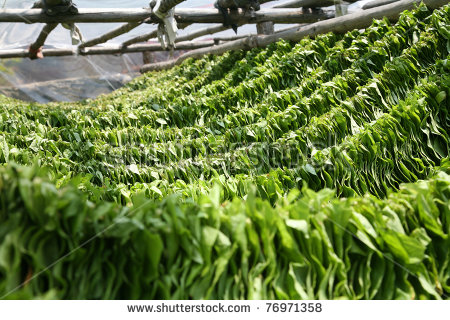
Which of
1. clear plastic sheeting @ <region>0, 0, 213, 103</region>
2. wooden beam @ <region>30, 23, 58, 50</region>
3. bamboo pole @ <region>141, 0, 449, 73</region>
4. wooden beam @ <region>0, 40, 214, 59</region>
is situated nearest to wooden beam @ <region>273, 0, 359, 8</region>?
bamboo pole @ <region>141, 0, 449, 73</region>

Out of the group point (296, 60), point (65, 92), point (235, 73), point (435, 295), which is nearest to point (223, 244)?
point (435, 295)

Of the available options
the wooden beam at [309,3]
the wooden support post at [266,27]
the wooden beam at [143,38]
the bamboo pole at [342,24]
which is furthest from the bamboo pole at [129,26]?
the wooden beam at [309,3]

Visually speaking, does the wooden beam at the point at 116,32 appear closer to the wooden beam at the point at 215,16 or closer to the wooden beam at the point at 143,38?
the wooden beam at the point at 215,16

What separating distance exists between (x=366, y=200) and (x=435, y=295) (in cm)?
31

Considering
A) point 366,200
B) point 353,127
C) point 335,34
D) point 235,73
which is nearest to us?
point 366,200

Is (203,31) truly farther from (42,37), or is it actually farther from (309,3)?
(42,37)

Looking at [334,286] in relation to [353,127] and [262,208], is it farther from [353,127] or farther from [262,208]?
[353,127]

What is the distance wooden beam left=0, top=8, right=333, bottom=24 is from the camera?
15.6 ft

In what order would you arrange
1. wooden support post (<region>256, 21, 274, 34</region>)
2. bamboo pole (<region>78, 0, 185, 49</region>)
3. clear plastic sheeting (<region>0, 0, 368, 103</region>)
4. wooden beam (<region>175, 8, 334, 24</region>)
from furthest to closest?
clear plastic sheeting (<region>0, 0, 368, 103</region>)
wooden support post (<region>256, 21, 274, 34</region>)
wooden beam (<region>175, 8, 334, 24</region>)
bamboo pole (<region>78, 0, 185, 49</region>)

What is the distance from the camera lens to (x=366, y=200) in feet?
3.93

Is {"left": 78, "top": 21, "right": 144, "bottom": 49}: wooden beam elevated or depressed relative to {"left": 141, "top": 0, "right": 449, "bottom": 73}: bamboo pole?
elevated

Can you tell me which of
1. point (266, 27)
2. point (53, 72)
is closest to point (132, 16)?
point (266, 27)

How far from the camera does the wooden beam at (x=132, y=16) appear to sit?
15.6ft

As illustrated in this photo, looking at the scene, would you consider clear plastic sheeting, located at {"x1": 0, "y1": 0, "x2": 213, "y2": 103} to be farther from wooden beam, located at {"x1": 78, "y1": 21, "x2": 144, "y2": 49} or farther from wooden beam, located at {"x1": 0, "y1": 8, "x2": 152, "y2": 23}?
wooden beam, located at {"x1": 0, "y1": 8, "x2": 152, "y2": 23}
